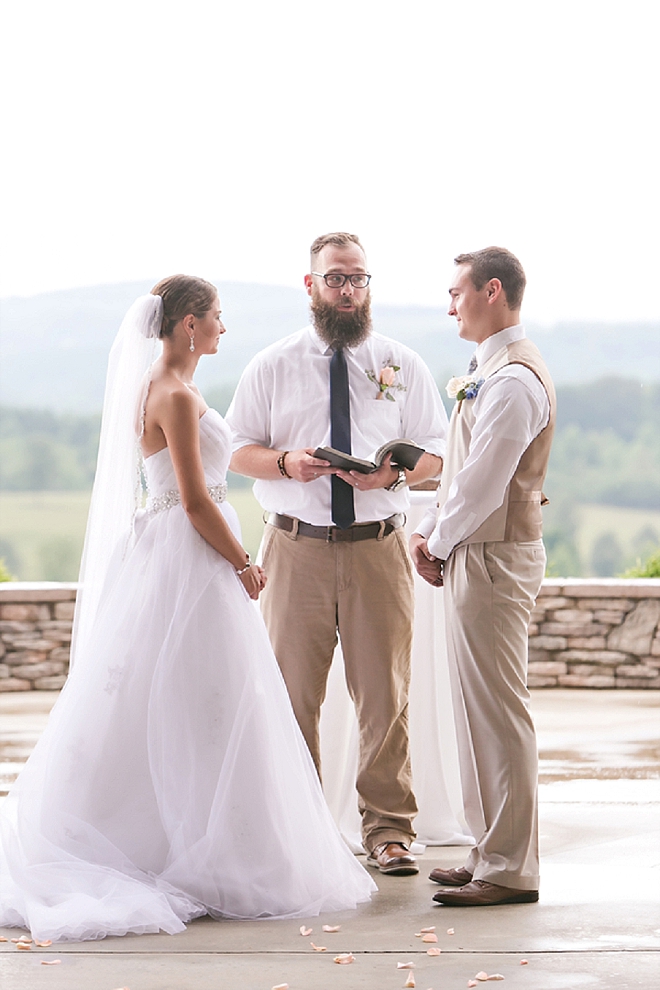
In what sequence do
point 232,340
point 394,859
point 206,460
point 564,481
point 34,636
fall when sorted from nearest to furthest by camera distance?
1. point 206,460
2. point 394,859
3. point 34,636
4. point 564,481
5. point 232,340

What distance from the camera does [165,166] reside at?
18.1 m

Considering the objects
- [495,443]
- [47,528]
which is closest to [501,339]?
[495,443]

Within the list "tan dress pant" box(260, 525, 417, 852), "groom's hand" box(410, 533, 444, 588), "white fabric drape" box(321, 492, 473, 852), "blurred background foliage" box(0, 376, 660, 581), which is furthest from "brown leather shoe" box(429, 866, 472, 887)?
"blurred background foliage" box(0, 376, 660, 581)

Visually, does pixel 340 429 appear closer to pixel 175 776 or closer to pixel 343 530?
pixel 343 530

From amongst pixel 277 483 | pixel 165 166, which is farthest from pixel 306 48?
Answer: pixel 277 483

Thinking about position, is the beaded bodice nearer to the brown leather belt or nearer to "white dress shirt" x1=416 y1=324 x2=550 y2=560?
the brown leather belt

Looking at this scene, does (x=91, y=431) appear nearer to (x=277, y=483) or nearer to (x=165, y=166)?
(x=165, y=166)

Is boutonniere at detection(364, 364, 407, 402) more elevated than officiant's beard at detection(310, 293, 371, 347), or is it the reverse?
officiant's beard at detection(310, 293, 371, 347)

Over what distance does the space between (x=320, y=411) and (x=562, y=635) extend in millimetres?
3935

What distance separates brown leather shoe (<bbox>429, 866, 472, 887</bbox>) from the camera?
131 inches

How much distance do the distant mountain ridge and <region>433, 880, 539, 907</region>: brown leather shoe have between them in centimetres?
1528

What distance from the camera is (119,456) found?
340 cm

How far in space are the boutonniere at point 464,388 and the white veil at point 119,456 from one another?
87cm

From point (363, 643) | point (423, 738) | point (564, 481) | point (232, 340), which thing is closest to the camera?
point (363, 643)
